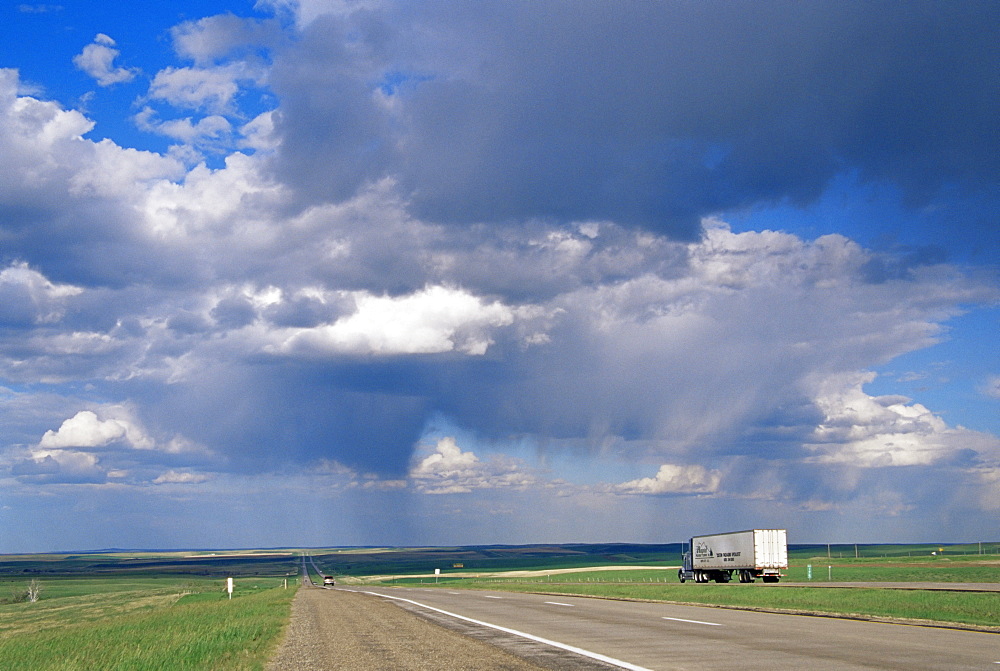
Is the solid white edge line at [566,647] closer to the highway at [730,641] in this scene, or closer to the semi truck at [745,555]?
the highway at [730,641]

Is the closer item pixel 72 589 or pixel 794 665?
pixel 794 665

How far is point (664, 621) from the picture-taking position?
2756cm

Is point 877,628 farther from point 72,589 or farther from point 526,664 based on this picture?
point 72,589

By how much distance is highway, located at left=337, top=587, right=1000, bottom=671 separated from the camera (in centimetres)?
1568

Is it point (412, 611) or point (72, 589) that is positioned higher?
point (412, 611)

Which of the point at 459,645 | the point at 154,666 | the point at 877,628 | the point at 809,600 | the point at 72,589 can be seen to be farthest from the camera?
the point at 72,589

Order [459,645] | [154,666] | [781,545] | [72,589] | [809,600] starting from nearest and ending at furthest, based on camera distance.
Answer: [154,666] → [459,645] → [809,600] → [781,545] → [72,589]

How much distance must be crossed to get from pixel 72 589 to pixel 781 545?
14986 cm

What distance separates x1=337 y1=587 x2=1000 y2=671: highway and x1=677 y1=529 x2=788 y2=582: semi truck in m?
38.4

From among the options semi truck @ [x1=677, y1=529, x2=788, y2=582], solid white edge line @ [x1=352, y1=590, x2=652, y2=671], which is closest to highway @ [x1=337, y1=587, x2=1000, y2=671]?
solid white edge line @ [x1=352, y1=590, x2=652, y2=671]

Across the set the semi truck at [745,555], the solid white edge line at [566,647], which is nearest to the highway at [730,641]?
the solid white edge line at [566,647]

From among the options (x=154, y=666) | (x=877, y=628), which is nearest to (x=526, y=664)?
(x=154, y=666)

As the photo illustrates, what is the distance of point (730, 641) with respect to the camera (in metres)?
20.2

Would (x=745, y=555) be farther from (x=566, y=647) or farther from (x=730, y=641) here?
(x=566, y=647)
